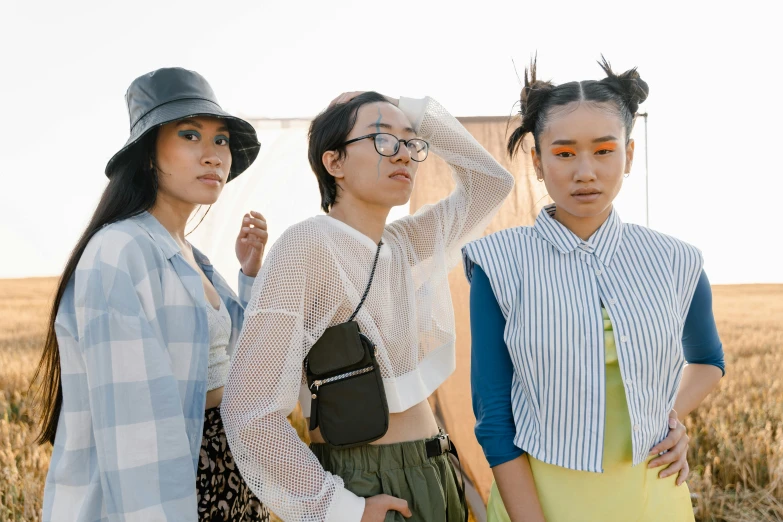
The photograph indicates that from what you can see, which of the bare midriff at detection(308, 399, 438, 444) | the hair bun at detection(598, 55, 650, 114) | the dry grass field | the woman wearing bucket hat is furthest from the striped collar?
the dry grass field

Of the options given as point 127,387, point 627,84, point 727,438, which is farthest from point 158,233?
point 727,438

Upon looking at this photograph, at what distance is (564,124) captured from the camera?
1.73 m

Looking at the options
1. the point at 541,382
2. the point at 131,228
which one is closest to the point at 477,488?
the point at 541,382

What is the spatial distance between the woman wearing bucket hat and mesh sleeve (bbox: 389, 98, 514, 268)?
676 mm

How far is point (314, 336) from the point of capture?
181 cm

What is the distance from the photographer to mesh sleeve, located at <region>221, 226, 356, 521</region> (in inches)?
67.5

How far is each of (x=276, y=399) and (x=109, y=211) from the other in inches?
33.2

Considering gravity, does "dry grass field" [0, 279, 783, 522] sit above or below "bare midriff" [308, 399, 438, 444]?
below

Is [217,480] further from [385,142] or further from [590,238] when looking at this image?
[590,238]

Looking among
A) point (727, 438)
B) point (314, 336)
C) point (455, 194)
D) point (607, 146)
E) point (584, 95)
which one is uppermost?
point (584, 95)

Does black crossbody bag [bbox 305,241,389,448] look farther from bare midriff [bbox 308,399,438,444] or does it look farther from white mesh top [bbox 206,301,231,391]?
white mesh top [bbox 206,301,231,391]

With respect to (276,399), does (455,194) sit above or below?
above

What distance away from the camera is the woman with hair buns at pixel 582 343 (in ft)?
5.28

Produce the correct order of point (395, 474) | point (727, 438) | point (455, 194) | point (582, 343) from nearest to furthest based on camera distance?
point (582, 343)
point (395, 474)
point (455, 194)
point (727, 438)
